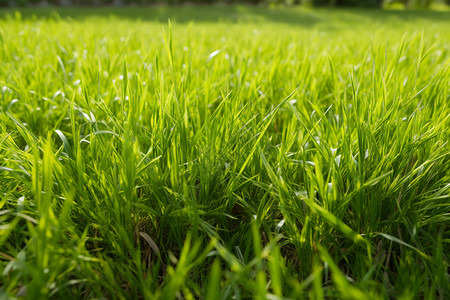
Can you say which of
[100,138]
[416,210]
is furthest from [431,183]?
[100,138]

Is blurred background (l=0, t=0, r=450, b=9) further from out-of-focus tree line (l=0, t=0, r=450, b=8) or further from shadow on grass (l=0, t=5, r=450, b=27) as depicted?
shadow on grass (l=0, t=5, r=450, b=27)

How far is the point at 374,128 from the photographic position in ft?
3.08

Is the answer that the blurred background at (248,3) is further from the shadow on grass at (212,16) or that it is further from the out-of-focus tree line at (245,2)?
the shadow on grass at (212,16)

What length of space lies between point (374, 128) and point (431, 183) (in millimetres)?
224

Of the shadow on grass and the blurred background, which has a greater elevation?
the blurred background

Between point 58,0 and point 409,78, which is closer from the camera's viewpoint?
point 409,78

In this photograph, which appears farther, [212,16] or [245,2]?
[245,2]

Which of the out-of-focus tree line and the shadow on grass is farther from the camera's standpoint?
the out-of-focus tree line

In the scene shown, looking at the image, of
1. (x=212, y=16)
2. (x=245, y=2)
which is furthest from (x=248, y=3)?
(x=212, y=16)

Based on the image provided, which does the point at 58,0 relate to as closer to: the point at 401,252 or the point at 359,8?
the point at 359,8

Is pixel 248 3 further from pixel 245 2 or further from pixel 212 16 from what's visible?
pixel 212 16

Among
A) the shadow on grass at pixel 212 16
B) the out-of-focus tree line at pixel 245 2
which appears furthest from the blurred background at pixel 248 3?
the shadow on grass at pixel 212 16

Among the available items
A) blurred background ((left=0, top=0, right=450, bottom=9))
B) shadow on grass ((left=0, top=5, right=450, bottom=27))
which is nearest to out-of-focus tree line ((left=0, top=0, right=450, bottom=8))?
blurred background ((left=0, top=0, right=450, bottom=9))

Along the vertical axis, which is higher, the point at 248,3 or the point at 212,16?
the point at 248,3
